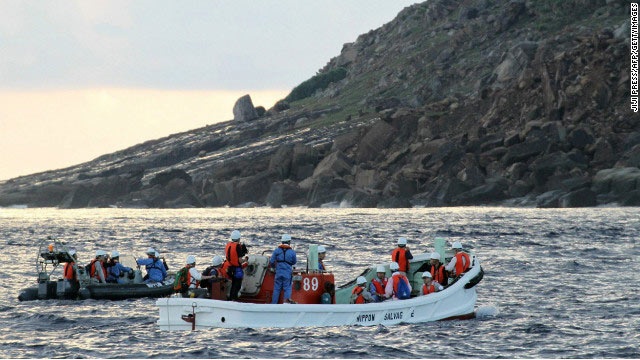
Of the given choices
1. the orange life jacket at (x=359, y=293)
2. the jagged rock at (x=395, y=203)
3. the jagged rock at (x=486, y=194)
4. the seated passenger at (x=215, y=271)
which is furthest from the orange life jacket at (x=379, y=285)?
the jagged rock at (x=395, y=203)

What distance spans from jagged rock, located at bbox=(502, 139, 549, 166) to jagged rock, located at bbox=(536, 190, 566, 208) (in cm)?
773

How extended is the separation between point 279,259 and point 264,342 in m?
2.32

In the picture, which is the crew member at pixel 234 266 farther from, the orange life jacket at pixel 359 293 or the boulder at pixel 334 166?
A: the boulder at pixel 334 166

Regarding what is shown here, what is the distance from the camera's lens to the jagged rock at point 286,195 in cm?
12325

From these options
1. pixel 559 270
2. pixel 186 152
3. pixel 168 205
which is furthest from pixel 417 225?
pixel 186 152

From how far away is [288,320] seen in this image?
23.8 m

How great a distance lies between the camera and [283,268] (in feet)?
79.8

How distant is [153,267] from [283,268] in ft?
34.2

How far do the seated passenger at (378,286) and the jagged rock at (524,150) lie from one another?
252 ft

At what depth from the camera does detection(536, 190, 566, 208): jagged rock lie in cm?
9050

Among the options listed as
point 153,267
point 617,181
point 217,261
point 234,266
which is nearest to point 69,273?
point 153,267

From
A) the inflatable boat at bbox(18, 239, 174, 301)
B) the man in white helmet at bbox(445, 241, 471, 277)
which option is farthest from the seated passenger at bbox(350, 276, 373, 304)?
the inflatable boat at bbox(18, 239, 174, 301)

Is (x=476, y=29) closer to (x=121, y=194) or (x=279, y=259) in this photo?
(x=121, y=194)

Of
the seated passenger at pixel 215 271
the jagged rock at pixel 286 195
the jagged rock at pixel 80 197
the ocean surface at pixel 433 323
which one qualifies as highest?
the jagged rock at pixel 80 197
